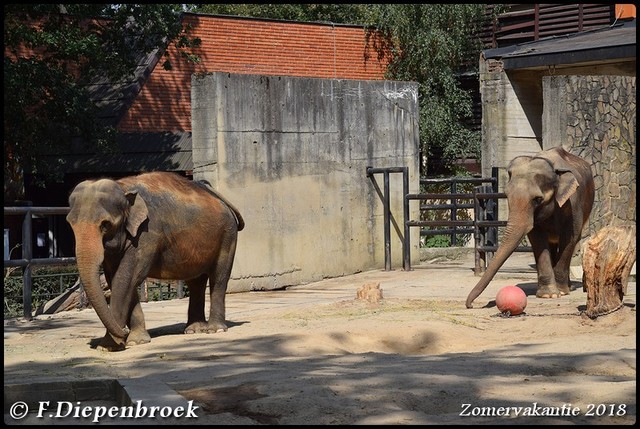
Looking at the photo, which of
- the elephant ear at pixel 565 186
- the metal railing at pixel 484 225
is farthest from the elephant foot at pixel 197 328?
the metal railing at pixel 484 225

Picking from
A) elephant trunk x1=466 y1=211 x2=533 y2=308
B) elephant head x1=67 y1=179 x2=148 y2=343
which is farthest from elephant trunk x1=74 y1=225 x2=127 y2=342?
elephant trunk x1=466 y1=211 x2=533 y2=308

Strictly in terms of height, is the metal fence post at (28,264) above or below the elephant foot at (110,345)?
above

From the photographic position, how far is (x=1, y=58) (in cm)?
1505

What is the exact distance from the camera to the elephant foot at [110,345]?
393 inches

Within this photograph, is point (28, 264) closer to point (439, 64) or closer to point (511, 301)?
point (511, 301)

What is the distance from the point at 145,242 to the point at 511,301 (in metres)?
3.67

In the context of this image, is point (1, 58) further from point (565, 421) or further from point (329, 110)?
point (565, 421)

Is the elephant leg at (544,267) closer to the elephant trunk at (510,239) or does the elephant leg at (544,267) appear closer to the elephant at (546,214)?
the elephant at (546,214)

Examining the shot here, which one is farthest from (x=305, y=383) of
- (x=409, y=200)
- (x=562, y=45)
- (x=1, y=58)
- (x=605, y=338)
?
(x=562, y=45)

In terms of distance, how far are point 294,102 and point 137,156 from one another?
10050 mm

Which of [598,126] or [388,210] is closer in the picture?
[598,126]

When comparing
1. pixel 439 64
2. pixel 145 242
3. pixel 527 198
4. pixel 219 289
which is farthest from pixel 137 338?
pixel 439 64

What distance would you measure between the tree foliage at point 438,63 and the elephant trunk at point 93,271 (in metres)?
23.0

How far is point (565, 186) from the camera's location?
44.1 feet
